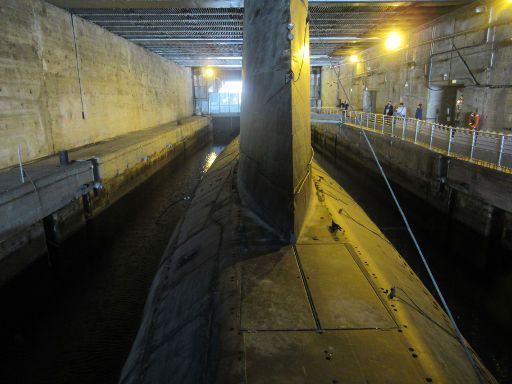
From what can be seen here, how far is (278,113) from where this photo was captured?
6.33 meters

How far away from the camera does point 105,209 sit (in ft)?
48.6

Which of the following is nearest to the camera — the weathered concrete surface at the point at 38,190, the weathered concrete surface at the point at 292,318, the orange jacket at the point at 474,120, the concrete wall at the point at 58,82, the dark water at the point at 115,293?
the weathered concrete surface at the point at 292,318

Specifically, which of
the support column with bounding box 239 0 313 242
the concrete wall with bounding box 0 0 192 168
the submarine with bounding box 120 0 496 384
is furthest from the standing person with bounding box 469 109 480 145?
the concrete wall with bounding box 0 0 192 168

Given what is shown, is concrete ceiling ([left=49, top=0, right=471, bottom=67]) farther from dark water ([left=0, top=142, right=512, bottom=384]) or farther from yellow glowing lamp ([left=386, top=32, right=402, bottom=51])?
dark water ([left=0, top=142, right=512, bottom=384])

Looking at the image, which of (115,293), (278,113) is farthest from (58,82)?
(278,113)

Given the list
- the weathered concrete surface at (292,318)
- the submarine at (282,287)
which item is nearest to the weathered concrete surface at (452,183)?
the submarine at (282,287)

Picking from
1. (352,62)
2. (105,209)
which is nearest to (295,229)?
(105,209)

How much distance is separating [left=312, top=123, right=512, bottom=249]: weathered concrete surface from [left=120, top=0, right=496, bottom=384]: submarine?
4.16 m

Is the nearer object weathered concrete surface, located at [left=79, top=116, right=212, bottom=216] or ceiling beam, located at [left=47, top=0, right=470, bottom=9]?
weathered concrete surface, located at [left=79, top=116, right=212, bottom=216]

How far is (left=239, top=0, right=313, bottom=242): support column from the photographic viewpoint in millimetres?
6082

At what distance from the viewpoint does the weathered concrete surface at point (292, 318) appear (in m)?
3.46

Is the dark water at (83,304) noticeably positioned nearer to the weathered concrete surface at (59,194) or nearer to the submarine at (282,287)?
the weathered concrete surface at (59,194)

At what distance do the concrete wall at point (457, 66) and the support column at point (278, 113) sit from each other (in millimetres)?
3417

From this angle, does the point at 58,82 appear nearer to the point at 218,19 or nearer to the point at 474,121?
the point at 218,19
